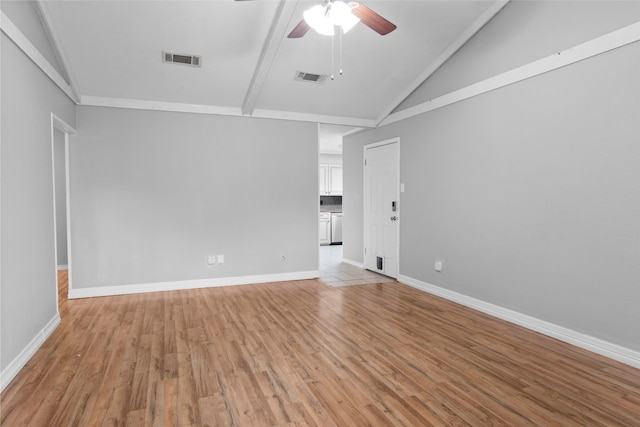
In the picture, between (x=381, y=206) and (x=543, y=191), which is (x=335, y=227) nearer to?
(x=381, y=206)

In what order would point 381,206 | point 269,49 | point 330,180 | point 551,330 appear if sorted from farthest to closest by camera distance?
point 330,180 → point 381,206 → point 269,49 → point 551,330

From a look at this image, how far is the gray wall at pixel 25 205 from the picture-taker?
2469 mm

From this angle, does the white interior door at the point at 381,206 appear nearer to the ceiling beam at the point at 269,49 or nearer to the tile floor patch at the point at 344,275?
the tile floor patch at the point at 344,275

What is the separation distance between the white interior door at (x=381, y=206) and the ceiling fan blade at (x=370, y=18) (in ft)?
8.92

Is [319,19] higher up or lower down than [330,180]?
higher up

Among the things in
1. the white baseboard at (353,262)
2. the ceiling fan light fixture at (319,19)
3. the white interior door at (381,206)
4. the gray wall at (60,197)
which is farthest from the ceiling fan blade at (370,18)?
the gray wall at (60,197)

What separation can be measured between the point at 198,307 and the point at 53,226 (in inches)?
66.1

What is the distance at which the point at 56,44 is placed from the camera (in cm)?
349

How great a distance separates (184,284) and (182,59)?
292 cm

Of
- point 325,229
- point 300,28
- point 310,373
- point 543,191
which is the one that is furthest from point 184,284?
point 325,229

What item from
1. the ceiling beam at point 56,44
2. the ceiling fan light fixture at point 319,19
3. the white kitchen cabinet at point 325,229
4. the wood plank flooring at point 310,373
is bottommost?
the wood plank flooring at point 310,373

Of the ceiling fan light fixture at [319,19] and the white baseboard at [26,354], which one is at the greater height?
the ceiling fan light fixture at [319,19]

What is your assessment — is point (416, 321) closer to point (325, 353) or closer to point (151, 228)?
point (325, 353)

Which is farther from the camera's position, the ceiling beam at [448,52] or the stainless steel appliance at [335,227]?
the stainless steel appliance at [335,227]
